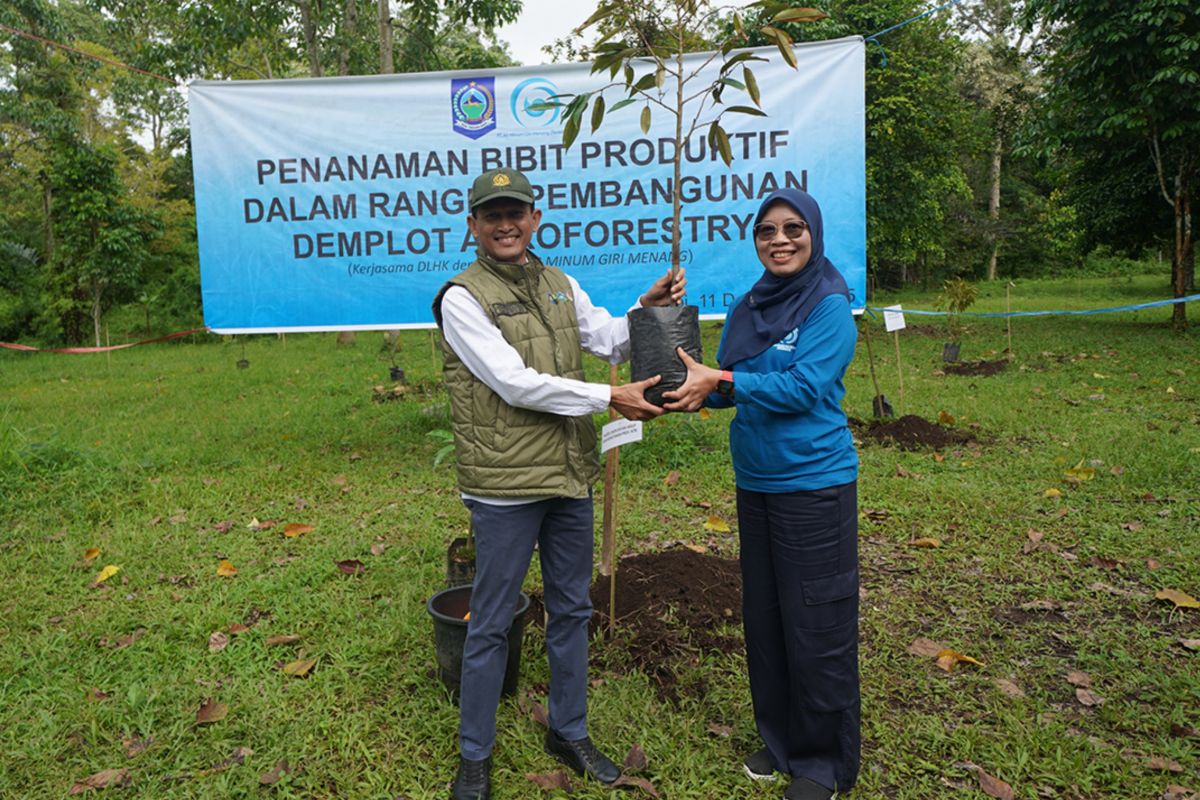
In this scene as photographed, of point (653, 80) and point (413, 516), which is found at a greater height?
point (653, 80)

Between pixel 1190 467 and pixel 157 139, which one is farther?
pixel 157 139

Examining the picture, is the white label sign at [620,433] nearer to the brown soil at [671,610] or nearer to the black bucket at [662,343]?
the black bucket at [662,343]

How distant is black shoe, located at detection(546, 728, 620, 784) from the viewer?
100.0 inches

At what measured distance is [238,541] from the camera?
465 centimetres

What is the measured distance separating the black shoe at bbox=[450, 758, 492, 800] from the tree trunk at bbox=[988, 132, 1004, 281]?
86.2 feet

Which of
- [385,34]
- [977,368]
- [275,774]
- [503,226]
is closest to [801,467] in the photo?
[503,226]

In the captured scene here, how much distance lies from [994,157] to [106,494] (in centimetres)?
2856

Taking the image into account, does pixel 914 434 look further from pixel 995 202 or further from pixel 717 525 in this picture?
pixel 995 202

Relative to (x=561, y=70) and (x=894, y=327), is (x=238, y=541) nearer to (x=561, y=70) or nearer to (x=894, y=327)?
(x=561, y=70)

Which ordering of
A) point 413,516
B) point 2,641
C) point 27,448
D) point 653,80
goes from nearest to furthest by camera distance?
1. point 653,80
2. point 2,641
3. point 413,516
4. point 27,448

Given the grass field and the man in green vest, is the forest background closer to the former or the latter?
the man in green vest

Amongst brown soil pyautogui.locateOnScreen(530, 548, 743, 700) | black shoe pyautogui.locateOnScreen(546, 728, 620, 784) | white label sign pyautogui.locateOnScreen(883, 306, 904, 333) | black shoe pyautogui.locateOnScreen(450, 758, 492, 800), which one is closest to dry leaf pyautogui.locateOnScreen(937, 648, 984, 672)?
brown soil pyautogui.locateOnScreen(530, 548, 743, 700)

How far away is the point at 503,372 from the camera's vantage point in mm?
2232

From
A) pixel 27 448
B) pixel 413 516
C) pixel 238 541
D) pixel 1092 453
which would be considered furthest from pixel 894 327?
pixel 27 448
